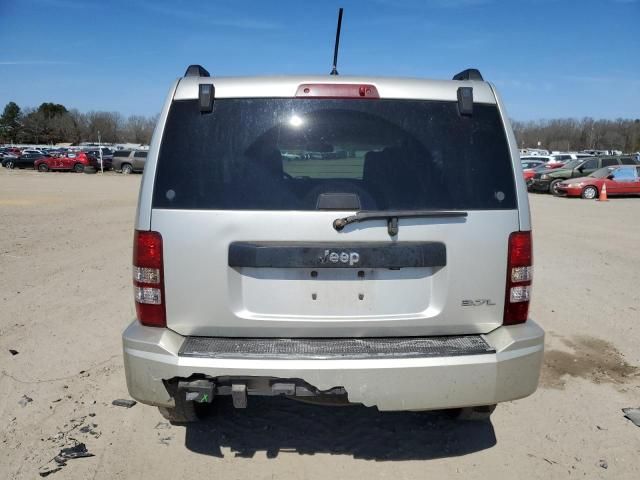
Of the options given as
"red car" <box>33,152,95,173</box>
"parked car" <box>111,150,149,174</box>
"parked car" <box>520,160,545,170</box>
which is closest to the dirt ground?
"parked car" <box>520,160,545,170</box>

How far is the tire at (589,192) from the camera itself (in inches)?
909

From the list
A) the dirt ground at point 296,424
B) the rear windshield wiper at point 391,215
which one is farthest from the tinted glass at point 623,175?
the rear windshield wiper at point 391,215

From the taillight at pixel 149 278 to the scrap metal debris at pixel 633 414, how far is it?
10.5 feet

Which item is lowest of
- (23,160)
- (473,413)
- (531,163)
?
(473,413)

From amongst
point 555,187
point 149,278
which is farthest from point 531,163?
point 149,278

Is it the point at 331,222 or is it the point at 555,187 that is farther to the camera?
the point at 555,187

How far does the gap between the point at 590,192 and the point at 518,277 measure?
75.9ft

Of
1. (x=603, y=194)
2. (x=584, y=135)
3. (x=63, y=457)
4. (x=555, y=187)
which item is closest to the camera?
(x=63, y=457)

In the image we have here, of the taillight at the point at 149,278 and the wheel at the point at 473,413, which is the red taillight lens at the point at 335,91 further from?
the wheel at the point at 473,413

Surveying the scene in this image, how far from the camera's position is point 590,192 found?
23.2m

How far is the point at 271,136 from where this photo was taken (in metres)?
2.79

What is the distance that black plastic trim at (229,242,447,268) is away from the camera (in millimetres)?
2670

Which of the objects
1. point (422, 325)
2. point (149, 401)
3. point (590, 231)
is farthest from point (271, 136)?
point (590, 231)

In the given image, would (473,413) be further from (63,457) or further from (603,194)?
(603,194)
